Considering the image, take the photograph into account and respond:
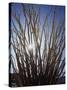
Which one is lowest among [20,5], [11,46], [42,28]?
[11,46]

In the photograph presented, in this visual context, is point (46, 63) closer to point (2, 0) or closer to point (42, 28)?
point (42, 28)

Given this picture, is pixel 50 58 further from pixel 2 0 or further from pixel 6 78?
pixel 2 0

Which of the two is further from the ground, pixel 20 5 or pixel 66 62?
pixel 20 5

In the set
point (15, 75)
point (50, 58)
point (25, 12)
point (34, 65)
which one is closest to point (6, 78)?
point (15, 75)

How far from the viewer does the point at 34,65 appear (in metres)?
2.28

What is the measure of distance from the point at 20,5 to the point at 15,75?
23.7 inches

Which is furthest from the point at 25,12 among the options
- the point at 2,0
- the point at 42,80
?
the point at 42,80

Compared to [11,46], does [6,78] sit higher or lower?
lower

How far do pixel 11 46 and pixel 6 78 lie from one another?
274mm

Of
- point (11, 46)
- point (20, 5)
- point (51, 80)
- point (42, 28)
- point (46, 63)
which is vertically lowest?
point (51, 80)

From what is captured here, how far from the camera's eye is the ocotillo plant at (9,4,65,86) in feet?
7.36

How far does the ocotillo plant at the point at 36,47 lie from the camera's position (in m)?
2.24

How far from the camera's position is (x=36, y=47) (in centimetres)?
229

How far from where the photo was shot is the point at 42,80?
7.52 ft
